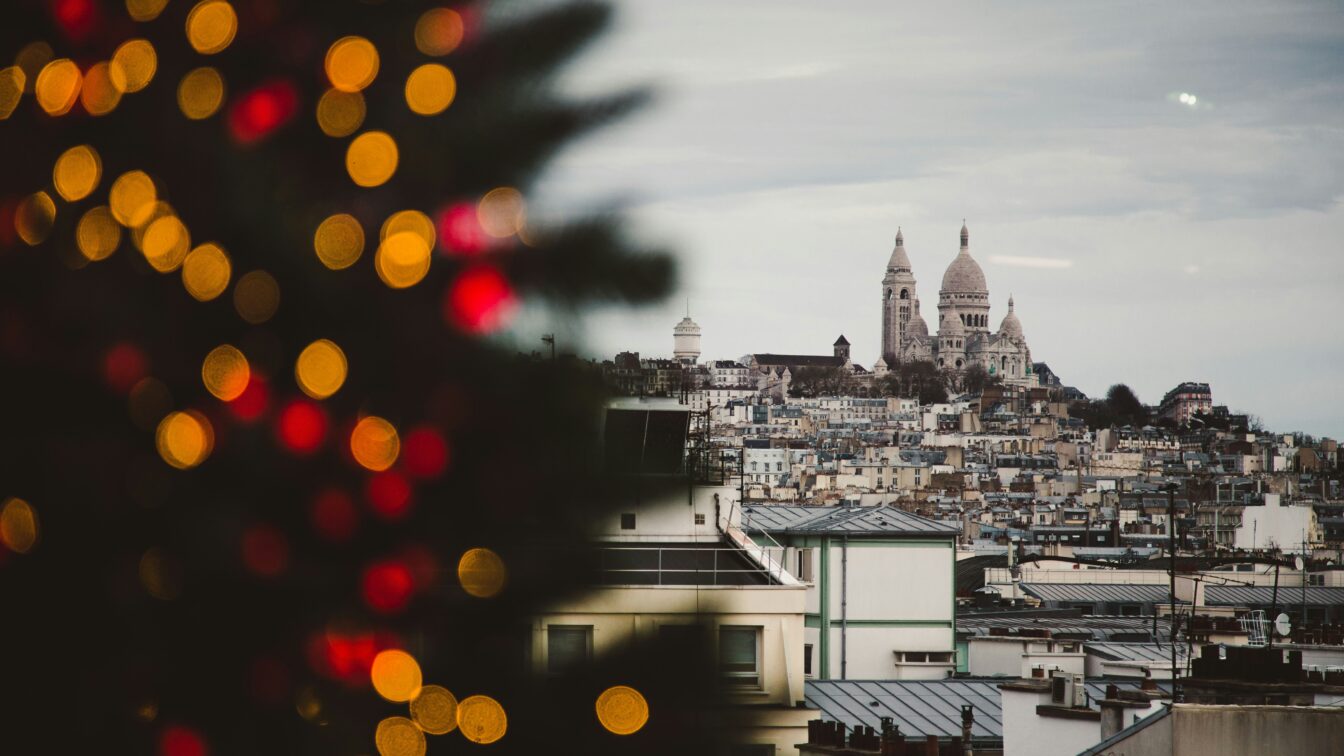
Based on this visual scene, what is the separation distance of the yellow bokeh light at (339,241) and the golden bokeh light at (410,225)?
19mm

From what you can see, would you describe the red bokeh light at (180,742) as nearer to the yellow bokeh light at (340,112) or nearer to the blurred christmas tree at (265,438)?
the blurred christmas tree at (265,438)

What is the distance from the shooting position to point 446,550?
1447mm

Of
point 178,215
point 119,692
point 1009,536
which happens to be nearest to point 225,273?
point 178,215

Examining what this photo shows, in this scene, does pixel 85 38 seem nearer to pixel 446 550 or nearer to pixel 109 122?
pixel 109 122

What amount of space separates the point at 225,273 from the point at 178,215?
2.2 inches

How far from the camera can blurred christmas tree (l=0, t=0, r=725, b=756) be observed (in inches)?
56.0

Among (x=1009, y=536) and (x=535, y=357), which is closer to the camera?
(x=535, y=357)

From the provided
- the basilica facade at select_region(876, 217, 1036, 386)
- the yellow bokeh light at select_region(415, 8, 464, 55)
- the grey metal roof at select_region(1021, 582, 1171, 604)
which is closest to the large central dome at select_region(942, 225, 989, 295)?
the basilica facade at select_region(876, 217, 1036, 386)

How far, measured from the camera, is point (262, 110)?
1462 mm

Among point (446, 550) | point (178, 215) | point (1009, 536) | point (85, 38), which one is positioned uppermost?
point (85, 38)

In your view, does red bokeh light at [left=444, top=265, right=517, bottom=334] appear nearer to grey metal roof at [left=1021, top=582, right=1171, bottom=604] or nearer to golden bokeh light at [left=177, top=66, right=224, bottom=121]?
golden bokeh light at [left=177, top=66, right=224, bottom=121]

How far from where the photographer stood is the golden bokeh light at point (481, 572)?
4.76 ft

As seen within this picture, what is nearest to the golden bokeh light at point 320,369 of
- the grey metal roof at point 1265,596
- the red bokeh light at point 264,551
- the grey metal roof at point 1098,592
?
the red bokeh light at point 264,551

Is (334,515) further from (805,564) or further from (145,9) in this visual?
(805,564)
